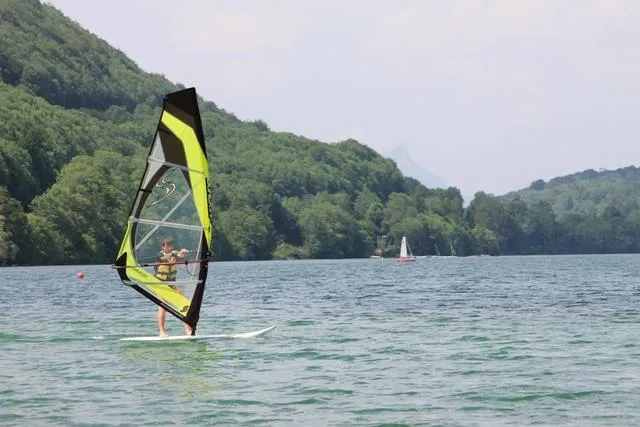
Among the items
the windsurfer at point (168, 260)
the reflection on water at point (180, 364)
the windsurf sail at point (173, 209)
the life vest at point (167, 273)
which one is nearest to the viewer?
the reflection on water at point (180, 364)

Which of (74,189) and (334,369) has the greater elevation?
(74,189)

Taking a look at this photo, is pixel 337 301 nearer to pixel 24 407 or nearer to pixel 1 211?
pixel 24 407

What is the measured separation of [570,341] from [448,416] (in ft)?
39.9

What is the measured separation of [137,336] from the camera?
30.7m

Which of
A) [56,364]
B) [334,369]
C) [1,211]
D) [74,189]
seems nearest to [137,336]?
[56,364]

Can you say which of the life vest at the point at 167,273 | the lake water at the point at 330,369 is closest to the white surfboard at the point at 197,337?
the lake water at the point at 330,369

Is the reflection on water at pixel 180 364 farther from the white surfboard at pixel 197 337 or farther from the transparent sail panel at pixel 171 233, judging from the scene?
the transparent sail panel at pixel 171 233

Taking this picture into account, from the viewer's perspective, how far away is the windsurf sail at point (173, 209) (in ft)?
89.5

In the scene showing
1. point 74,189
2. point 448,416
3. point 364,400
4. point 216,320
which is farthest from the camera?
point 74,189

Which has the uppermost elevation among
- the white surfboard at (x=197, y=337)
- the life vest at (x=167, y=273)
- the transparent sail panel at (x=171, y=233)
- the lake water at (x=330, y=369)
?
the transparent sail panel at (x=171, y=233)

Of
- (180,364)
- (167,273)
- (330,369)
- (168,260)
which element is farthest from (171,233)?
(330,369)

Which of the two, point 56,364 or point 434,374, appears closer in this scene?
point 434,374

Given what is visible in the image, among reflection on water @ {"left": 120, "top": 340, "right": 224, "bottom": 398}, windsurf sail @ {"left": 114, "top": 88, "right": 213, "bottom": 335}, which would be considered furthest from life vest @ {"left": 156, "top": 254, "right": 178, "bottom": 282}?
reflection on water @ {"left": 120, "top": 340, "right": 224, "bottom": 398}

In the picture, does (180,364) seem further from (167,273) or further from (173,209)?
(173,209)
